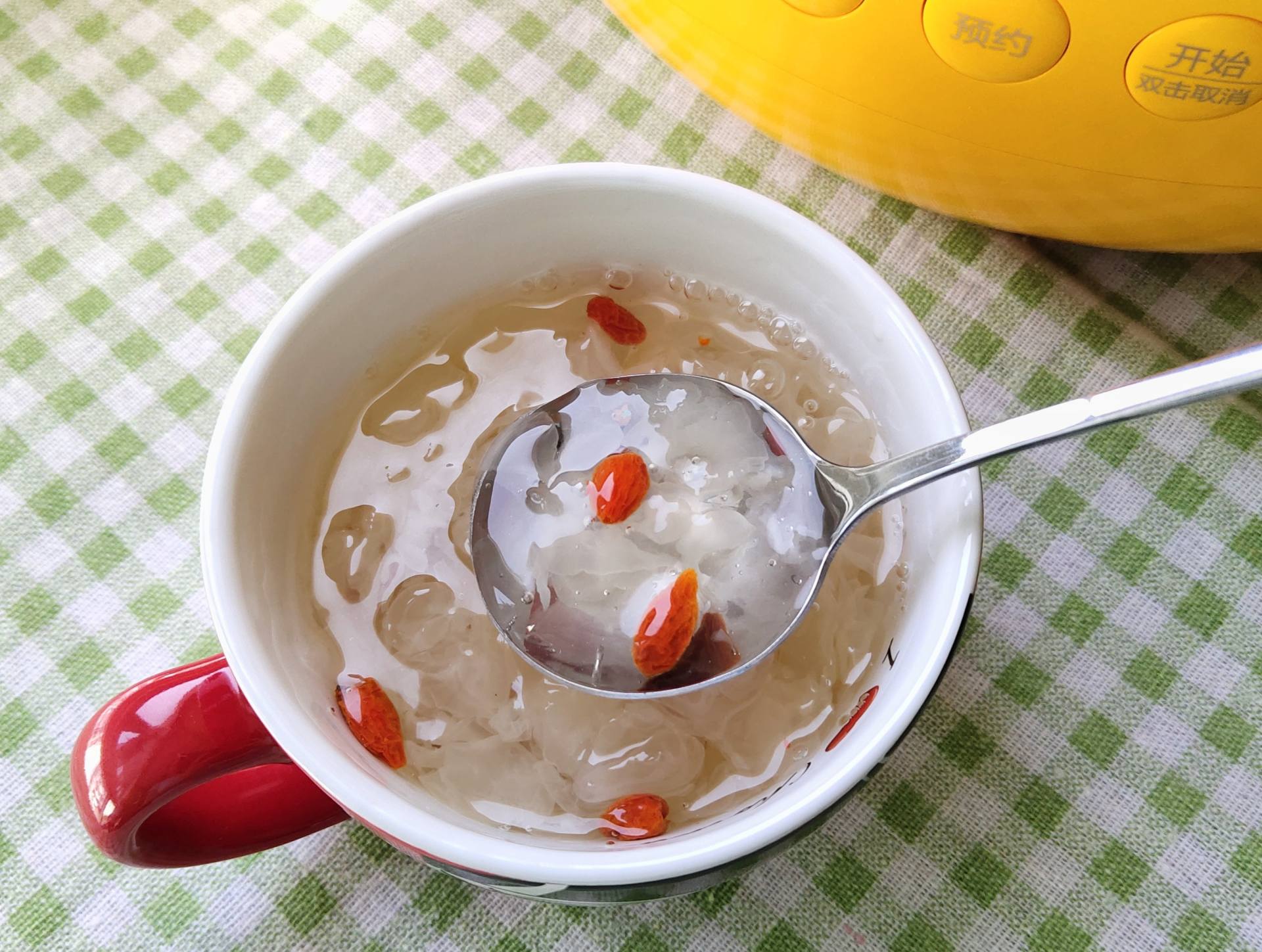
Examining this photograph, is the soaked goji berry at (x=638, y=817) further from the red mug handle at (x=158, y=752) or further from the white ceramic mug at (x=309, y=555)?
the red mug handle at (x=158, y=752)

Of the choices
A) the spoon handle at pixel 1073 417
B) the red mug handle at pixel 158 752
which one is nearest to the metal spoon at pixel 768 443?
the spoon handle at pixel 1073 417

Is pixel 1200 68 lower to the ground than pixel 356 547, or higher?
higher

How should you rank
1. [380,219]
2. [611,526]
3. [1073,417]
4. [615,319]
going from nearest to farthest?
[1073,417] → [611,526] → [615,319] → [380,219]

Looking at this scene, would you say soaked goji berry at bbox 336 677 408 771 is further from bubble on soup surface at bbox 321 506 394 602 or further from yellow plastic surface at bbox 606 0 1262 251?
yellow plastic surface at bbox 606 0 1262 251

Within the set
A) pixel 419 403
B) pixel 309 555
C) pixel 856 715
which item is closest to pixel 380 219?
pixel 419 403

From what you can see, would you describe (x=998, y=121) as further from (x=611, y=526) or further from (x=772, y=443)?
(x=611, y=526)

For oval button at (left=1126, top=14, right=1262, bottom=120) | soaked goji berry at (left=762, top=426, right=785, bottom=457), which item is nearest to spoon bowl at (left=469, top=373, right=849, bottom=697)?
soaked goji berry at (left=762, top=426, right=785, bottom=457)
